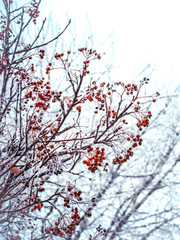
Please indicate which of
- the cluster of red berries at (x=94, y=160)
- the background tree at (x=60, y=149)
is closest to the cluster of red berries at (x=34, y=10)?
the background tree at (x=60, y=149)

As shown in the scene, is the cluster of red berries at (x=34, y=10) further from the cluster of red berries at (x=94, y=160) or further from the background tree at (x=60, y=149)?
the cluster of red berries at (x=94, y=160)

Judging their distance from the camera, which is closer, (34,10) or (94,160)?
(94,160)

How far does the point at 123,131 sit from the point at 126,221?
4.92m

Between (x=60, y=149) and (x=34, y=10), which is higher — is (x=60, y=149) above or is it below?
A: below

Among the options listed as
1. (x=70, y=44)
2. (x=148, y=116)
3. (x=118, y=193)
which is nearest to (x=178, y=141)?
(x=118, y=193)

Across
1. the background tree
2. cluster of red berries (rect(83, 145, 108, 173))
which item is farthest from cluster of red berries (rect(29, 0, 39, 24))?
cluster of red berries (rect(83, 145, 108, 173))

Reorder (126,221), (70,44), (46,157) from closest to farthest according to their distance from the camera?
(46,157)
(126,221)
(70,44)

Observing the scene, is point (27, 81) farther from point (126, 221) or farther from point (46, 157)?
point (126, 221)

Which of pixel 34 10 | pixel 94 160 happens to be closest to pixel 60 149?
pixel 94 160

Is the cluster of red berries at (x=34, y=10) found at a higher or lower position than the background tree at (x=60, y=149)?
higher

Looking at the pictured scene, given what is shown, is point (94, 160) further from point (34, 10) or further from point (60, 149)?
point (34, 10)

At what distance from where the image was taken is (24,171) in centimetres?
186

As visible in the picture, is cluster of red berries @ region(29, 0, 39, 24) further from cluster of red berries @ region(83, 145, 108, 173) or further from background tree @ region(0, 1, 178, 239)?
cluster of red berries @ region(83, 145, 108, 173)

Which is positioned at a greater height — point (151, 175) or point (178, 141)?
point (178, 141)
